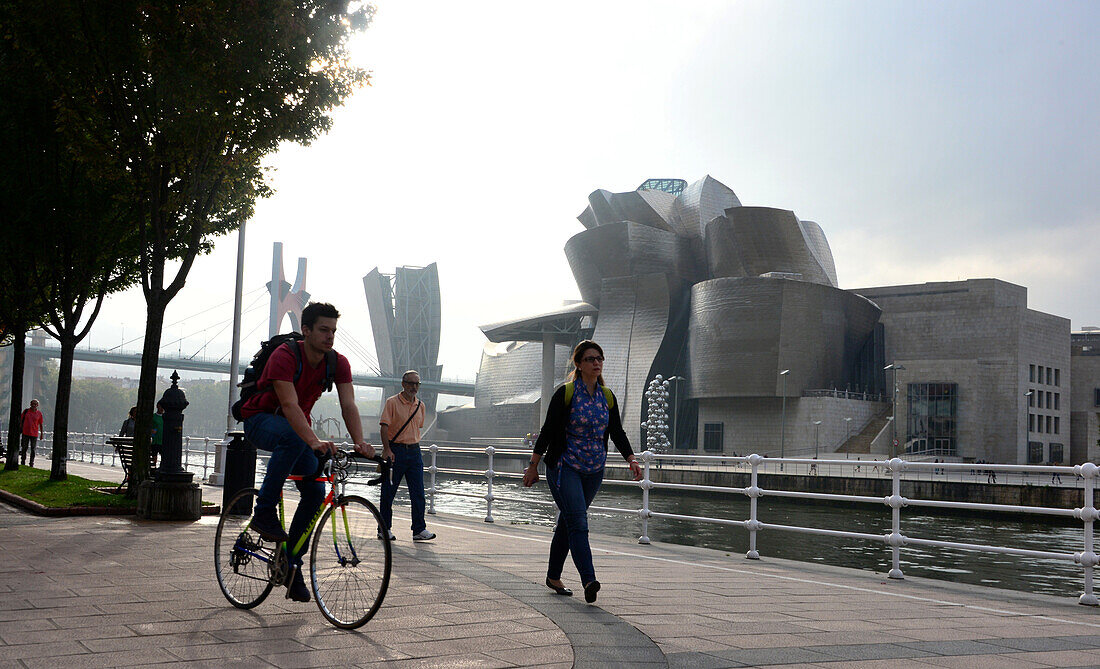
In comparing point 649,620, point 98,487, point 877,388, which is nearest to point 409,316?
point 877,388

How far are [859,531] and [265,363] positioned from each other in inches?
849

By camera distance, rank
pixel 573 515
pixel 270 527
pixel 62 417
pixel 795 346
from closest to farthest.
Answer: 1. pixel 270 527
2. pixel 573 515
3. pixel 62 417
4. pixel 795 346

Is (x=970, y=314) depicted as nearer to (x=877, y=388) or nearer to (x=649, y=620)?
(x=877, y=388)

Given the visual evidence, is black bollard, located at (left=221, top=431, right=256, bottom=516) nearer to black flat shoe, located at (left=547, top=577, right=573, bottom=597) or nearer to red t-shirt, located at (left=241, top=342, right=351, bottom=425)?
black flat shoe, located at (left=547, top=577, right=573, bottom=597)

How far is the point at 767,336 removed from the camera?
66.2m

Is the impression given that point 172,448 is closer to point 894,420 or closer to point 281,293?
point 894,420

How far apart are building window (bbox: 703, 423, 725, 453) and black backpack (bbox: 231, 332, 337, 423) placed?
67.6 m

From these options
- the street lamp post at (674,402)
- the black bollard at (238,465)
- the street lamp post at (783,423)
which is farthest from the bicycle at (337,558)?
the street lamp post at (674,402)

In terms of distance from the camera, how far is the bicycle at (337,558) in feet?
15.3

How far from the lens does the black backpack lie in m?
4.96

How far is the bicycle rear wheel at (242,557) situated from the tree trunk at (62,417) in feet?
36.8

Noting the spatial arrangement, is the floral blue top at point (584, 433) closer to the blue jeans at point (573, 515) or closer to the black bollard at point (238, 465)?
the blue jeans at point (573, 515)

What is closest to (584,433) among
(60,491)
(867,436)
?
(60,491)

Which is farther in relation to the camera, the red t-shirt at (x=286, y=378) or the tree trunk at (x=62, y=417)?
the tree trunk at (x=62, y=417)
